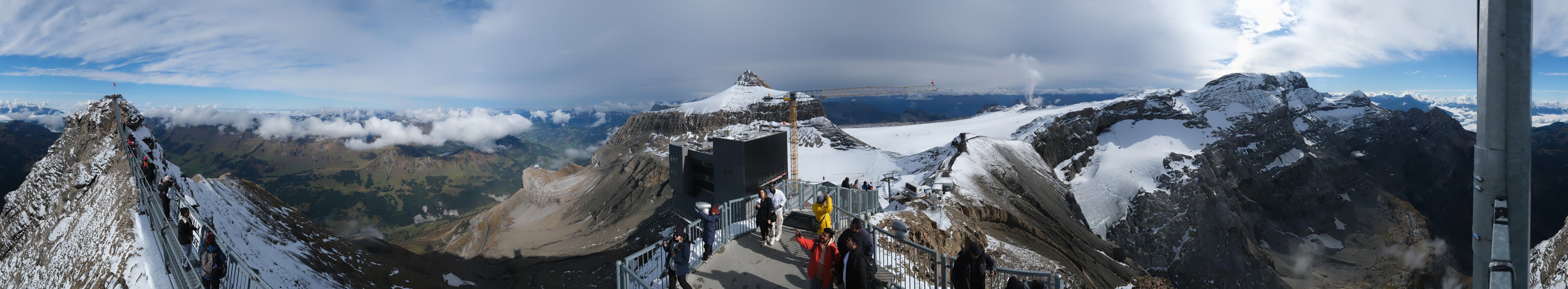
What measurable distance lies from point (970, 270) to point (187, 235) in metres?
15.7

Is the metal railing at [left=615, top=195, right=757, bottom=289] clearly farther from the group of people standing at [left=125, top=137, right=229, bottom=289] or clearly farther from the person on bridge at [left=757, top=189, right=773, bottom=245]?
the group of people standing at [left=125, top=137, right=229, bottom=289]

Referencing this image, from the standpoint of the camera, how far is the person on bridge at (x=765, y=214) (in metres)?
11.1

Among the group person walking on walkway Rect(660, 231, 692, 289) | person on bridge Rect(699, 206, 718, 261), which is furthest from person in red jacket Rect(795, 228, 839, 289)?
person on bridge Rect(699, 206, 718, 261)

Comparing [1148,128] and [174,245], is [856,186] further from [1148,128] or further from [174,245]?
[1148,128]

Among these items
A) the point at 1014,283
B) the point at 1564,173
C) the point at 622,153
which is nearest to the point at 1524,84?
the point at 1014,283

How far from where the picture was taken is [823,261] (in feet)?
25.8

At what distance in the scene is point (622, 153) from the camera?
457 feet

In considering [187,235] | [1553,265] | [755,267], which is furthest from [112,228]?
[1553,265]

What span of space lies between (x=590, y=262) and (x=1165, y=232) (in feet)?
244

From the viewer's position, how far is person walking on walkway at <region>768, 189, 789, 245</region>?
11219 millimetres

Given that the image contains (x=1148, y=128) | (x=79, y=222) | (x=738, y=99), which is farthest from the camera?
(x=738, y=99)

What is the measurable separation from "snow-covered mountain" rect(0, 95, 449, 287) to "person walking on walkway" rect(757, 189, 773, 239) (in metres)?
9.77

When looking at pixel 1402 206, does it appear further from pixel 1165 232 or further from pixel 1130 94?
pixel 1165 232

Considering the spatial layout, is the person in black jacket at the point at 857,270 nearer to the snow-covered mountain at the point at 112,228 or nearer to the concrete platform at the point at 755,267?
the concrete platform at the point at 755,267
